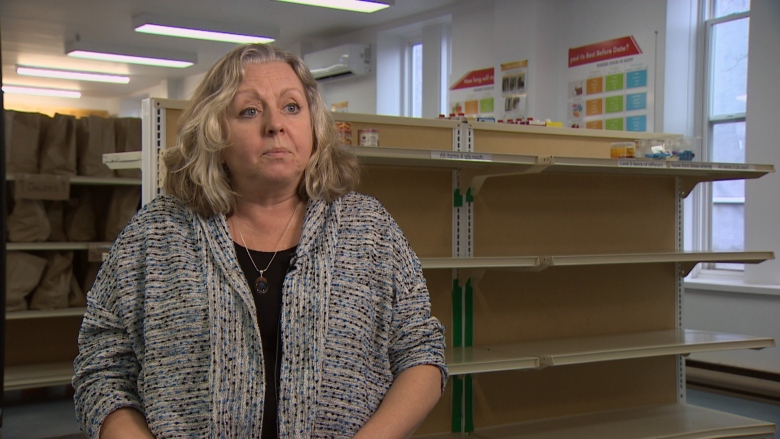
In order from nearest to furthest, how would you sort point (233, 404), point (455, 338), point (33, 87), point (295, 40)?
point (233, 404), point (455, 338), point (295, 40), point (33, 87)

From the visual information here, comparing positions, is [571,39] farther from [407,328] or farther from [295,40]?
[407,328]

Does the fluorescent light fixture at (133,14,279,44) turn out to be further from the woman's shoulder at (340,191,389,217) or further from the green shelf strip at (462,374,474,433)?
the woman's shoulder at (340,191,389,217)

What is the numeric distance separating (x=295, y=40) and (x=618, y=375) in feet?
23.0

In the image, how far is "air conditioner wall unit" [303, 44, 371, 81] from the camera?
883 centimetres

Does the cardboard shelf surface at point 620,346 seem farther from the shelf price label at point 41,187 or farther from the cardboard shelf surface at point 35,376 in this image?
the shelf price label at point 41,187

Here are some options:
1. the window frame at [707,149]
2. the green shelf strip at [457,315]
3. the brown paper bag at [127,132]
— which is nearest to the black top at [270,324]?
the green shelf strip at [457,315]

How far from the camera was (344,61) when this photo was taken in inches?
349

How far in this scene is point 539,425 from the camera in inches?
140

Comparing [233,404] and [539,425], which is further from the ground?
[233,404]

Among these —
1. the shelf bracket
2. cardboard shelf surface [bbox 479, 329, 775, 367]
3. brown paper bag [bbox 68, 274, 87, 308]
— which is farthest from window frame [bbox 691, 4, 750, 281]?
brown paper bag [bbox 68, 274, 87, 308]

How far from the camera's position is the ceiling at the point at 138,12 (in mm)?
8094

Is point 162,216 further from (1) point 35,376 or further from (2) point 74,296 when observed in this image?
(2) point 74,296

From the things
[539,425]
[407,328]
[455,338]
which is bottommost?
[539,425]

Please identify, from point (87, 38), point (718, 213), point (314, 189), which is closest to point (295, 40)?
point (87, 38)
